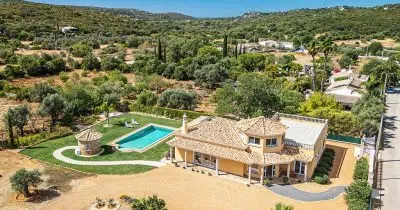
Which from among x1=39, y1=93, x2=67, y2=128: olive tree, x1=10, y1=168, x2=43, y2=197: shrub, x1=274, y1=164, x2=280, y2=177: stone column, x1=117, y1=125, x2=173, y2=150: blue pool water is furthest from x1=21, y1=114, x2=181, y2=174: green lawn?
x1=274, y1=164, x2=280, y2=177: stone column

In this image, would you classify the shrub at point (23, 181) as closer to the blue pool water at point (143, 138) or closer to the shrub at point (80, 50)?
the blue pool water at point (143, 138)

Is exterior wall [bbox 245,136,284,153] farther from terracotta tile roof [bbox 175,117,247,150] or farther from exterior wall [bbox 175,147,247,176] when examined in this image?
exterior wall [bbox 175,147,247,176]

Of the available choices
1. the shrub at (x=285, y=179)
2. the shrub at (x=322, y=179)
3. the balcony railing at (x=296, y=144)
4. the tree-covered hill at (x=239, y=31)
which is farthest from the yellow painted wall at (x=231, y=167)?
the tree-covered hill at (x=239, y=31)

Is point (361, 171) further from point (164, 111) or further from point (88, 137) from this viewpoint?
point (164, 111)

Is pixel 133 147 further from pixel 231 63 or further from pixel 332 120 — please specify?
pixel 231 63

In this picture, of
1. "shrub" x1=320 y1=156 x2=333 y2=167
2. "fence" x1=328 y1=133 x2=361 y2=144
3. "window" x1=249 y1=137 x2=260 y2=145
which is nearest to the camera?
"window" x1=249 y1=137 x2=260 y2=145

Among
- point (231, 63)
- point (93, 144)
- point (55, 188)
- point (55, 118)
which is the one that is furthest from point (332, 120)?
point (231, 63)
